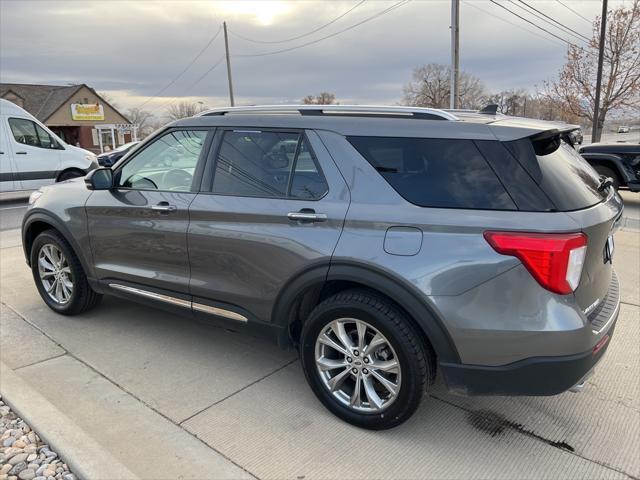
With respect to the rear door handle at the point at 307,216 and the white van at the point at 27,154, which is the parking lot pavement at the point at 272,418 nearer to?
the rear door handle at the point at 307,216

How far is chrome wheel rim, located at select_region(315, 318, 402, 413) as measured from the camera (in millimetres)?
2695

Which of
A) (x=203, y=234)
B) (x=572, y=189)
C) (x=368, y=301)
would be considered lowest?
(x=368, y=301)

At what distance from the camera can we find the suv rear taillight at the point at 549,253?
225cm

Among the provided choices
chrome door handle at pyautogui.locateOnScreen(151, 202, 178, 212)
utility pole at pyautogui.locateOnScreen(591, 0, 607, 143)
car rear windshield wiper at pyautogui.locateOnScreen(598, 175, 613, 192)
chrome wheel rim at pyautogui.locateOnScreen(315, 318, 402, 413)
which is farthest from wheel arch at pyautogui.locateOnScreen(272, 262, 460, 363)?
utility pole at pyautogui.locateOnScreen(591, 0, 607, 143)

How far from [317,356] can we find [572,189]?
5.34 feet

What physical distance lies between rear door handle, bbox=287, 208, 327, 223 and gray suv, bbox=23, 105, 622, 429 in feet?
0.07

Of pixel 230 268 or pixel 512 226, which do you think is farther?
pixel 230 268

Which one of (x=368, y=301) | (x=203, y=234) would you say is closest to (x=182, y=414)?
(x=203, y=234)

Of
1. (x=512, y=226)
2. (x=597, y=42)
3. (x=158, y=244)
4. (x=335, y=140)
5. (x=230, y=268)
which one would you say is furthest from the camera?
(x=597, y=42)

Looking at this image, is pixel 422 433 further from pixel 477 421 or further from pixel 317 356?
pixel 317 356

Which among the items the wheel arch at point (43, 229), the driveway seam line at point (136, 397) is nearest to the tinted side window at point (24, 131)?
the wheel arch at point (43, 229)

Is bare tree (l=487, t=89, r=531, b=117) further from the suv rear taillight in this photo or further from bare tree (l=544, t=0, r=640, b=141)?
the suv rear taillight

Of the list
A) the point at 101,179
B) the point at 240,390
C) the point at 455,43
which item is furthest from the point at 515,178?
the point at 455,43

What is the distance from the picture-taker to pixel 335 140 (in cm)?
286
